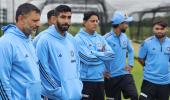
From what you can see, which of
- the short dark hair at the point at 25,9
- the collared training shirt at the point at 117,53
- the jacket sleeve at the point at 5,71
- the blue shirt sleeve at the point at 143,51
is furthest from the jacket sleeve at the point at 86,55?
the jacket sleeve at the point at 5,71

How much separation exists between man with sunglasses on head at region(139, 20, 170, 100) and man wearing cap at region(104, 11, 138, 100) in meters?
0.32

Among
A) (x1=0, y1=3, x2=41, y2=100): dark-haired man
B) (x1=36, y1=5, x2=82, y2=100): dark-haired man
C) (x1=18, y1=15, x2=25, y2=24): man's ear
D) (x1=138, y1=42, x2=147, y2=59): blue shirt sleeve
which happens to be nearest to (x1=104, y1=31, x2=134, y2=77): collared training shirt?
(x1=138, y1=42, x2=147, y2=59): blue shirt sleeve

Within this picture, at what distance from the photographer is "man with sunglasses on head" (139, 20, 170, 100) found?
29.0 ft

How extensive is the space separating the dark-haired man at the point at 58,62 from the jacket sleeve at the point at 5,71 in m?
0.92

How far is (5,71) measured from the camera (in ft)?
15.8

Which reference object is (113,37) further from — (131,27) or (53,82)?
(131,27)

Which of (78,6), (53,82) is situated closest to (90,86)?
(53,82)

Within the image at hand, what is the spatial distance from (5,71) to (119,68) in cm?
445

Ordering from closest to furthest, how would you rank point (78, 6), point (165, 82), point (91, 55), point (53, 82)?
point (53, 82) → point (91, 55) → point (165, 82) → point (78, 6)

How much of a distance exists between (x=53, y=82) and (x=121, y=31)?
3.69 metres

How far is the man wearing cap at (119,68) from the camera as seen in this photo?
9023 mm

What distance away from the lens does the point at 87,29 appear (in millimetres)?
7906

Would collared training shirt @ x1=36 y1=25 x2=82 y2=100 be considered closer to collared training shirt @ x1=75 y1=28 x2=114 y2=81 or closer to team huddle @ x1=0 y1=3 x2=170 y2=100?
team huddle @ x1=0 y1=3 x2=170 y2=100

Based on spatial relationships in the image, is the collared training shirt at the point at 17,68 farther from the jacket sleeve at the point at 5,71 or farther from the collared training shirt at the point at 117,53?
the collared training shirt at the point at 117,53
